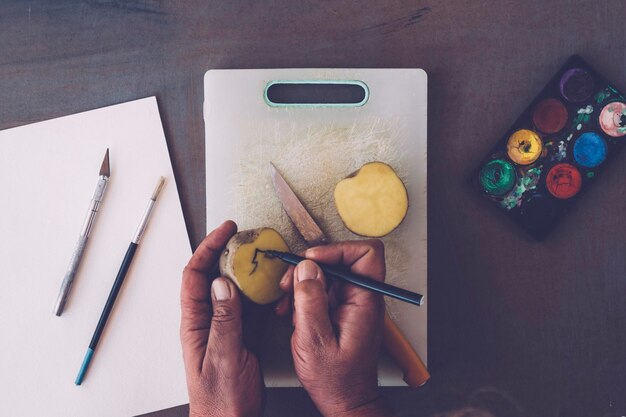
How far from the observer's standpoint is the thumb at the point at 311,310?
636 millimetres

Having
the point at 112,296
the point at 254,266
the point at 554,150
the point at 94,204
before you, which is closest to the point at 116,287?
the point at 112,296

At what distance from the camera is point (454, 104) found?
2.66ft

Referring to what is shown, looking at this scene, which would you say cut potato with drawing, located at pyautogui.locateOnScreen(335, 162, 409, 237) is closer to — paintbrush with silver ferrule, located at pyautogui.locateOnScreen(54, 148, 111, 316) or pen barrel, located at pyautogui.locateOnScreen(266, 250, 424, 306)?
pen barrel, located at pyautogui.locateOnScreen(266, 250, 424, 306)

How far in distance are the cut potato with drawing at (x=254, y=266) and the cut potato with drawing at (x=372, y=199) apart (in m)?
0.12

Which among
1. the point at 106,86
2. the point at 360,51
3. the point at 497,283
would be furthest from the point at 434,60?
→ the point at 106,86

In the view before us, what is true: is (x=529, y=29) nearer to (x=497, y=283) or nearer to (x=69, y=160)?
(x=497, y=283)

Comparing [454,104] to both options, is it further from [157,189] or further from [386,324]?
[157,189]

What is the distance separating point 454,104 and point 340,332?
391 millimetres

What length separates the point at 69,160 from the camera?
0.81 meters

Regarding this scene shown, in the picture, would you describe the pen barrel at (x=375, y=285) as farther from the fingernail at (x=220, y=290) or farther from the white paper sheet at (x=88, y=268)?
the white paper sheet at (x=88, y=268)

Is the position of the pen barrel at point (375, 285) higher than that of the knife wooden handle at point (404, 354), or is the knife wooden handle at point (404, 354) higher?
the pen barrel at point (375, 285)

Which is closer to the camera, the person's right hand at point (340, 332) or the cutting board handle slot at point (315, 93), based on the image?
the person's right hand at point (340, 332)

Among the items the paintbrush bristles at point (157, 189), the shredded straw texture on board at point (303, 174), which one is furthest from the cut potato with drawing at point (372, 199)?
the paintbrush bristles at point (157, 189)

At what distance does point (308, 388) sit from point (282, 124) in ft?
1.24
